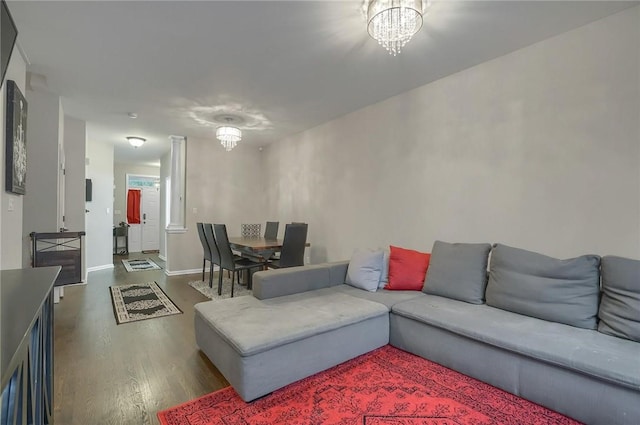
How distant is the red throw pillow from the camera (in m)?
2.95

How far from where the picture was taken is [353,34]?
94.6 inches

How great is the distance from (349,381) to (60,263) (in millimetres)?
3619

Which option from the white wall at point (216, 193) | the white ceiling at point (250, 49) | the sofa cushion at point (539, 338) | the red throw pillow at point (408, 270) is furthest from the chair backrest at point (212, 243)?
the sofa cushion at point (539, 338)

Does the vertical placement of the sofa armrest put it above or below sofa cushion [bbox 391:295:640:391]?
above

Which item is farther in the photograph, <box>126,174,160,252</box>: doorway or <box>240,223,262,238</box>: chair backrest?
<box>126,174,160,252</box>: doorway

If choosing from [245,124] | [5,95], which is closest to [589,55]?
[245,124]

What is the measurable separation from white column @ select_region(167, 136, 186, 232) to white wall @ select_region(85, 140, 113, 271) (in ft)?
5.08

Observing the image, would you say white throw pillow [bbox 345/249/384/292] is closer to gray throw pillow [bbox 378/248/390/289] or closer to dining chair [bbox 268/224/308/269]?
gray throw pillow [bbox 378/248/390/289]

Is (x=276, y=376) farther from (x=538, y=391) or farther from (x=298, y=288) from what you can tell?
(x=538, y=391)

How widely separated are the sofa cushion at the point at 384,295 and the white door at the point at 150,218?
776 cm

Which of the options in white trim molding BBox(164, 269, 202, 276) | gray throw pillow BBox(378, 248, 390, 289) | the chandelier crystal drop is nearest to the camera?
gray throw pillow BBox(378, 248, 390, 289)

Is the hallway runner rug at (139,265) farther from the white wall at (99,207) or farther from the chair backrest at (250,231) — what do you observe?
the chair backrest at (250,231)

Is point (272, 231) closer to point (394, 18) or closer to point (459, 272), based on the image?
point (459, 272)

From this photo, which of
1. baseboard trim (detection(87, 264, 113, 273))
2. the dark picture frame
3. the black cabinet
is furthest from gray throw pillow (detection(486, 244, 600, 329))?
baseboard trim (detection(87, 264, 113, 273))
